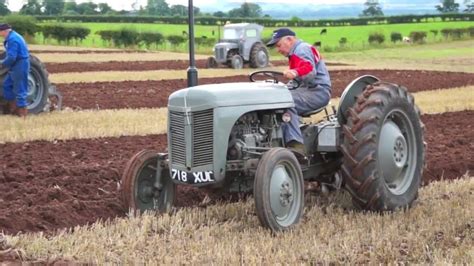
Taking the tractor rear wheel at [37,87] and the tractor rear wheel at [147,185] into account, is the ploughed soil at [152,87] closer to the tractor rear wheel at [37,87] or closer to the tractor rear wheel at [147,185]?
the tractor rear wheel at [37,87]

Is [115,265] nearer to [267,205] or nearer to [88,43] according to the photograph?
[267,205]

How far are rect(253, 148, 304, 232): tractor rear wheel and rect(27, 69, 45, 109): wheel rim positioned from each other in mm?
8762

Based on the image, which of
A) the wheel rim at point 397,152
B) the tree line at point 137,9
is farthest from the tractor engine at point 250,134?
the tree line at point 137,9

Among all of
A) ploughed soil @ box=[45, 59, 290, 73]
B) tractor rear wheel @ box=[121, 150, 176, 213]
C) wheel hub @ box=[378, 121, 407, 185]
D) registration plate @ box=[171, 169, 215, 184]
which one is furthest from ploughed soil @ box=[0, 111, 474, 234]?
ploughed soil @ box=[45, 59, 290, 73]

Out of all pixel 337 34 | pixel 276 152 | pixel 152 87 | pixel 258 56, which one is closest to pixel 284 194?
pixel 276 152

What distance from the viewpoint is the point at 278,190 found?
5.93 metres

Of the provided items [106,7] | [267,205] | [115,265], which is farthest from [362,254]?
[106,7]

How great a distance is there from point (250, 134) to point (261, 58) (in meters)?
24.2

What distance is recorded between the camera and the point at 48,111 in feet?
46.7

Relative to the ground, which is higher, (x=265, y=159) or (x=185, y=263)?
(x=265, y=159)

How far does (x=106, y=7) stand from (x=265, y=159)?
3684 inches

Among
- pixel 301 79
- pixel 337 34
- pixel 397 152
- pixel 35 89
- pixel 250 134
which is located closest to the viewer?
pixel 250 134

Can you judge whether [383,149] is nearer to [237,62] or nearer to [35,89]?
[35,89]

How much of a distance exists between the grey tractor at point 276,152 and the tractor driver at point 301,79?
9cm
